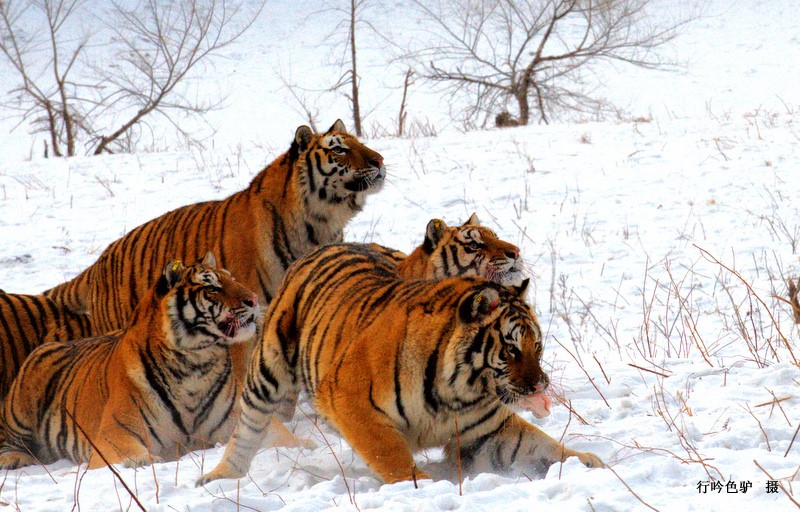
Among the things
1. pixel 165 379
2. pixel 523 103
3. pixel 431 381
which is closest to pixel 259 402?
pixel 165 379

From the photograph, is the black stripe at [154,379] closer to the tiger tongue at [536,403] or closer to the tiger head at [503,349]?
the tiger head at [503,349]

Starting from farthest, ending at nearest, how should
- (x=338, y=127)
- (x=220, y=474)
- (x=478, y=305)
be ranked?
(x=338, y=127), (x=220, y=474), (x=478, y=305)

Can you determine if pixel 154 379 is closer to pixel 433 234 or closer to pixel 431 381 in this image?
pixel 433 234

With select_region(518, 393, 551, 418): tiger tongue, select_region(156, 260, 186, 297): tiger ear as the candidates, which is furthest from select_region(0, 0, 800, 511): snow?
select_region(156, 260, 186, 297): tiger ear

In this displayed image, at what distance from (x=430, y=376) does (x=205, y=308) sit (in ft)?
Answer: 5.26

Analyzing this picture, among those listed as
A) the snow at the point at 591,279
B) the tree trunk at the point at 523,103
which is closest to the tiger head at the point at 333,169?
the snow at the point at 591,279

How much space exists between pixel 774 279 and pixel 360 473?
12.4 ft

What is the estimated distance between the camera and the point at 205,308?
4.45 metres

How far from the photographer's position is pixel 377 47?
30047 millimetres

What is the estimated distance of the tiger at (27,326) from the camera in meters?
5.92

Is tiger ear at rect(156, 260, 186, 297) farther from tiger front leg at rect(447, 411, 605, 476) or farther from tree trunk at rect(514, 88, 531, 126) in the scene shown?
tree trunk at rect(514, 88, 531, 126)

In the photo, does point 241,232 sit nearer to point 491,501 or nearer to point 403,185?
point 491,501

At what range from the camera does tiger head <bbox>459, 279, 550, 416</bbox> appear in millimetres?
3137

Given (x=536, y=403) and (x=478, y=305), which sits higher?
(x=478, y=305)
